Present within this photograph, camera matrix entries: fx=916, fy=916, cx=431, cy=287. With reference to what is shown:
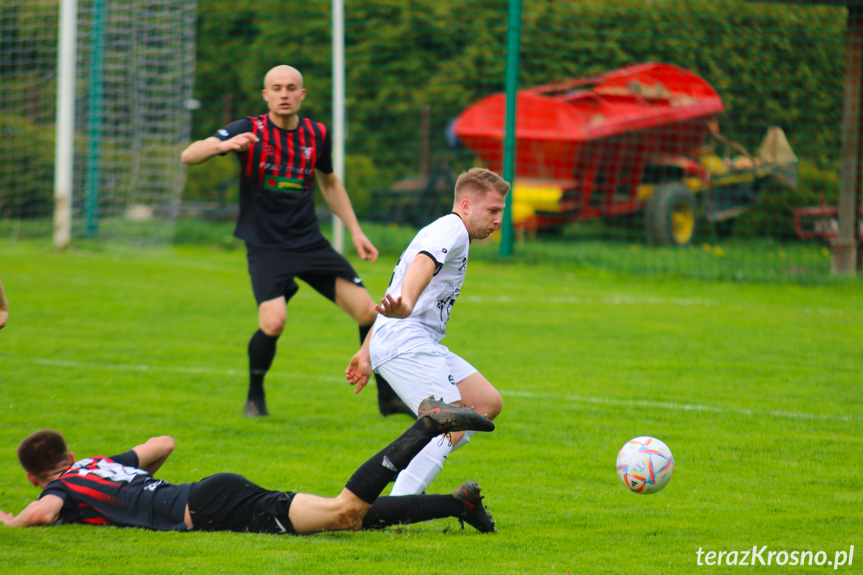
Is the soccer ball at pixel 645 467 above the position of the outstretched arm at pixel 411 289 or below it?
below

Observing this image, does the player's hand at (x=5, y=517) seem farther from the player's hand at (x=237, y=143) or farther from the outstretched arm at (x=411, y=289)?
the player's hand at (x=237, y=143)

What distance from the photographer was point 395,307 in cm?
364

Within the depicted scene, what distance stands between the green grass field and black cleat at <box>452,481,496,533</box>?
3.7 inches

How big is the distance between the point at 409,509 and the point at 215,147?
2532mm

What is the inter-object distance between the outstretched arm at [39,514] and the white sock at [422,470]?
4.60 feet

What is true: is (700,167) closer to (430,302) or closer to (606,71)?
(606,71)

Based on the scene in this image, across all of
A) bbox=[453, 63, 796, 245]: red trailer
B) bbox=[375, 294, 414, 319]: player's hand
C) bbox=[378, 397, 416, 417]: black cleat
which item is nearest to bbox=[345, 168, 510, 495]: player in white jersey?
bbox=[375, 294, 414, 319]: player's hand

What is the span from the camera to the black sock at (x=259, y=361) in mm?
5938

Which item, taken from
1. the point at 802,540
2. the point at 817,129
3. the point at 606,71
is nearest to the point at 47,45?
the point at 606,71

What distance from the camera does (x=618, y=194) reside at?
55.1ft

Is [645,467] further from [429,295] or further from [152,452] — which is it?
[152,452]

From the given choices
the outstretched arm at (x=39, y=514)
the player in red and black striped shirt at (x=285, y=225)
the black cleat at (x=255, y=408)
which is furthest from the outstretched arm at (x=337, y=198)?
the outstretched arm at (x=39, y=514)

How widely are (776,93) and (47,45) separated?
11841 mm

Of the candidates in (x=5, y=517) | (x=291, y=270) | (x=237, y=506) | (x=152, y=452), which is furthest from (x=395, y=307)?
(x=291, y=270)
